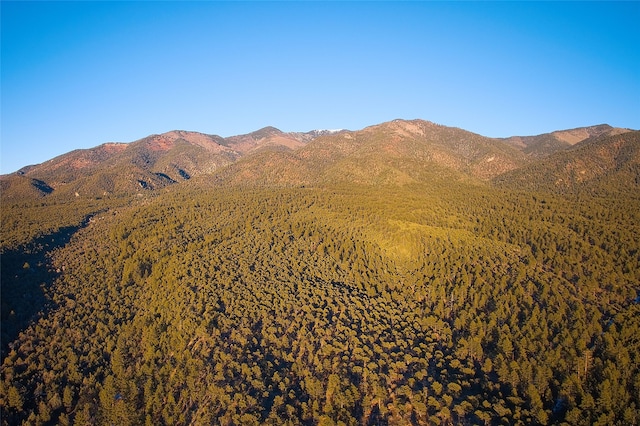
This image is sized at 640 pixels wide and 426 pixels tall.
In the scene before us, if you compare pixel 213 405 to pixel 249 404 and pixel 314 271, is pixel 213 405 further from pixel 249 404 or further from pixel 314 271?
pixel 314 271

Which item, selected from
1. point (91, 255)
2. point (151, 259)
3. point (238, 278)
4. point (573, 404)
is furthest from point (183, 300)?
point (573, 404)

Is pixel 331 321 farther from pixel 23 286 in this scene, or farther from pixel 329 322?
pixel 23 286

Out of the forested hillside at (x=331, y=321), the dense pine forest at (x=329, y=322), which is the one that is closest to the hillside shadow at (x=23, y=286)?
the dense pine forest at (x=329, y=322)

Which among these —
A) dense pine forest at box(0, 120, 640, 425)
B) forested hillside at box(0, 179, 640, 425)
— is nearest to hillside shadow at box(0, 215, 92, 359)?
dense pine forest at box(0, 120, 640, 425)

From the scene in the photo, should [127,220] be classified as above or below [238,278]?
above

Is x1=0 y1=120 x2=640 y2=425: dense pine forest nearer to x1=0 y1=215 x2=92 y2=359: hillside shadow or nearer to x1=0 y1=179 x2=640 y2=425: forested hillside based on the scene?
x1=0 y1=179 x2=640 y2=425: forested hillside

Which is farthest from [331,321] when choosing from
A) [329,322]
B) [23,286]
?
[23,286]
